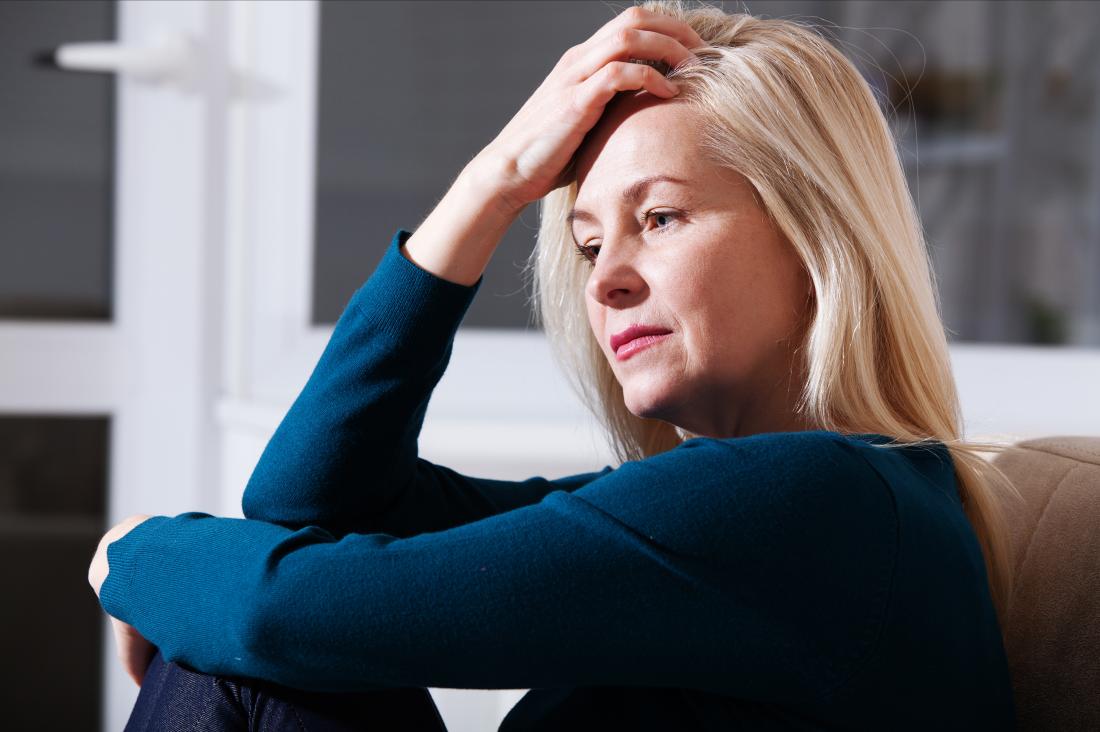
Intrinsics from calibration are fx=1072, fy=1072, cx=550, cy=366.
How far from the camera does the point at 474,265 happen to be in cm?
107

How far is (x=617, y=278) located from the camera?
3.13 ft

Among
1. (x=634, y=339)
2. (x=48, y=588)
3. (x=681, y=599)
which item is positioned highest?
(x=634, y=339)

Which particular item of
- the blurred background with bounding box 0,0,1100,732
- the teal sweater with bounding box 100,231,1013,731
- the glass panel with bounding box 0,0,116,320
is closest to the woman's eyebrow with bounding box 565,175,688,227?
the teal sweater with bounding box 100,231,1013,731

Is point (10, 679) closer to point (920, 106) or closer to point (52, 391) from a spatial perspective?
point (52, 391)

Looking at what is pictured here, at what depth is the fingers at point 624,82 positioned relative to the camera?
0.97 meters

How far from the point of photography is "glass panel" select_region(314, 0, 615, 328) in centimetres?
207

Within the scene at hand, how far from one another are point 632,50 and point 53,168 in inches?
59.4

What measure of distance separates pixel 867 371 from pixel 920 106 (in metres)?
1.34

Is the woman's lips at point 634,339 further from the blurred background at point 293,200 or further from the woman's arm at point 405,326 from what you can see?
the blurred background at point 293,200

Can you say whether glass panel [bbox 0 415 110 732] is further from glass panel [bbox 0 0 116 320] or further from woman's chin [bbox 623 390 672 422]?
woman's chin [bbox 623 390 672 422]

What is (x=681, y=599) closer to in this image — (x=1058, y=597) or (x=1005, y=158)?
(x=1058, y=597)

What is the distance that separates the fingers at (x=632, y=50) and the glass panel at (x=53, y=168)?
139cm

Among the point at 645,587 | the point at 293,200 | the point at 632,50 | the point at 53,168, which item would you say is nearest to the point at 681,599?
the point at 645,587

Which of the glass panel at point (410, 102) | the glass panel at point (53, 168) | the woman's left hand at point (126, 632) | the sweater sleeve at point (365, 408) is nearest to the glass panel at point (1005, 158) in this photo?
the glass panel at point (410, 102)
